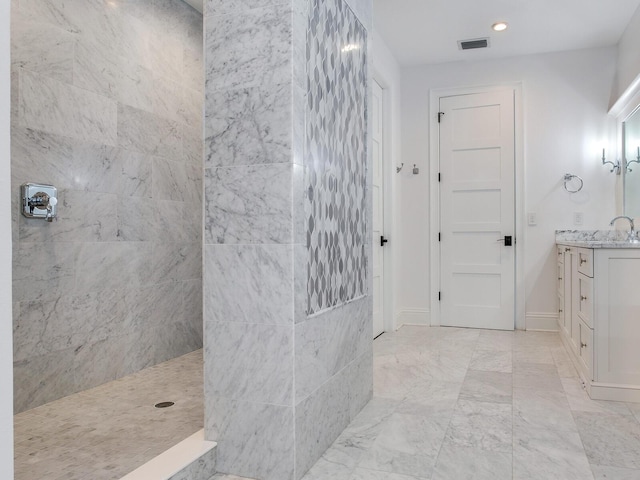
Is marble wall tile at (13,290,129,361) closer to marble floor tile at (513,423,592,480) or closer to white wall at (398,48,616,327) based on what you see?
marble floor tile at (513,423,592,480)

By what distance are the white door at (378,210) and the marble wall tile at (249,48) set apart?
2642 mm

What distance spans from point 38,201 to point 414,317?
3523 mm

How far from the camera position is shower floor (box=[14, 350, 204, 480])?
181 centimetres

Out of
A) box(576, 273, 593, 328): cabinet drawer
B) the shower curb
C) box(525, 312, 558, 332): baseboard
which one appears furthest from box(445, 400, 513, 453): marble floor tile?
box(525, 312, 558, 332): baseboard

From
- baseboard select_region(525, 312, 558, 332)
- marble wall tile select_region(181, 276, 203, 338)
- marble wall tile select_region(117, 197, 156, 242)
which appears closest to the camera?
marble wall tile select_region(117, 197, 156, 242)

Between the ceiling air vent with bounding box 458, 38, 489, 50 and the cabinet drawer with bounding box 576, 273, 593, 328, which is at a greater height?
the ceiling air vent with bounding box 458, 38, 489, 50

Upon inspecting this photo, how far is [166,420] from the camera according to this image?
2260 millimetres

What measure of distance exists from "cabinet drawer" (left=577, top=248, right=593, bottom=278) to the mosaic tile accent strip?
1.24 m

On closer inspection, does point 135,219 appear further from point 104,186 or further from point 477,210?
point 477,210

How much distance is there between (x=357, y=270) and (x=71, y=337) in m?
1.54

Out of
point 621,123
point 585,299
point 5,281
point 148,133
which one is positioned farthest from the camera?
point 621,123

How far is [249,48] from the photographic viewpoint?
1.85 meters

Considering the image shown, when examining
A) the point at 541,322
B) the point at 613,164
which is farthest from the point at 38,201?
the point at 613,164

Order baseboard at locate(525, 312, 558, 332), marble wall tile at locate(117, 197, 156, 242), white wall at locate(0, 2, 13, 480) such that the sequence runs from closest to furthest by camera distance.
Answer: white wall at locate(0, 2, 13, 480) < marble wall tile at locate(117, 197, 156, 242) < baseboard at locate(525, 312, 558, 332)
